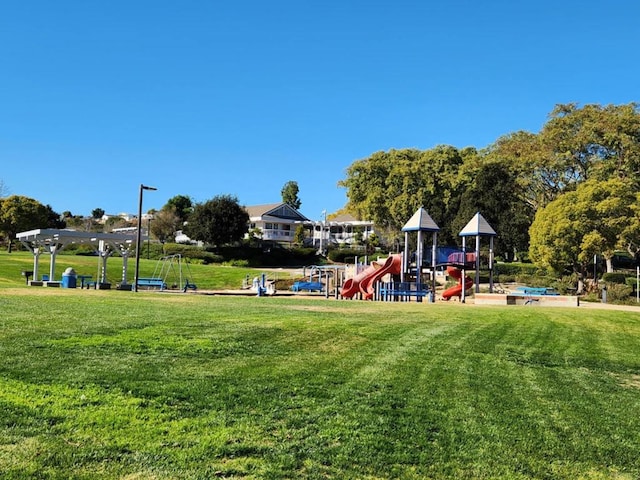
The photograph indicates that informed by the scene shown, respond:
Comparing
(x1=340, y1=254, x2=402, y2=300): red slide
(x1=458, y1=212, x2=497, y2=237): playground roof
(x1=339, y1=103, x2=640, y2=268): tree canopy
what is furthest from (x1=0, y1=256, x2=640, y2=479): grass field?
(x1=339, y1=103, x2=640, y2=268): tree canopy

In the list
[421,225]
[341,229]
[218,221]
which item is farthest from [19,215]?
[421,225]

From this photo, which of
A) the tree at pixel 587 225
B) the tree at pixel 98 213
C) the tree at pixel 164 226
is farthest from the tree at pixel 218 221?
the tree at pixel 98 213

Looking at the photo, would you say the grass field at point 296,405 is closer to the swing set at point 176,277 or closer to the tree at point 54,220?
the swing set at point 176,277

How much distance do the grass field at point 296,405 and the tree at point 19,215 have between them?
64.7m

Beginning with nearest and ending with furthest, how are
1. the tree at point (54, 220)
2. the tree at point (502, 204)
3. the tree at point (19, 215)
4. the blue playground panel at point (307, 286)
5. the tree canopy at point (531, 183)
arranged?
the tree canopy at point (531, 183) < the blue playground panel at point (307, 286) < the tree at point (502, 204) < the tree at point (19, 215) < the tree at point (54, 220)

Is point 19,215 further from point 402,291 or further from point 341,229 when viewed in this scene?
point 402,291

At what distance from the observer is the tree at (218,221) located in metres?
62.1

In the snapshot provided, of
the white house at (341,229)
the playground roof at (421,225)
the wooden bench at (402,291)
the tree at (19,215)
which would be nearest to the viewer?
the wooden bench at (402,291)

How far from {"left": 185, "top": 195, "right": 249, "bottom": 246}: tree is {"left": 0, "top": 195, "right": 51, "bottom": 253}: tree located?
68.1ft

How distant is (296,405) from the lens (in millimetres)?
6047

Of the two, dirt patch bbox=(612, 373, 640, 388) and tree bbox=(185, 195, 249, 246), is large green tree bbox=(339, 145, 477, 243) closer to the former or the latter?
tree bbox=(185, 195, 249, 246)

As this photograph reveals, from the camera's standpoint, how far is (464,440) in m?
5.34

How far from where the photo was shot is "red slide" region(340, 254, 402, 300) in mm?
33688

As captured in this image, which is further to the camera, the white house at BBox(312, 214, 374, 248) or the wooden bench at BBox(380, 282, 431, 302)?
the white house at BBox(312, 214, 374, 248)
